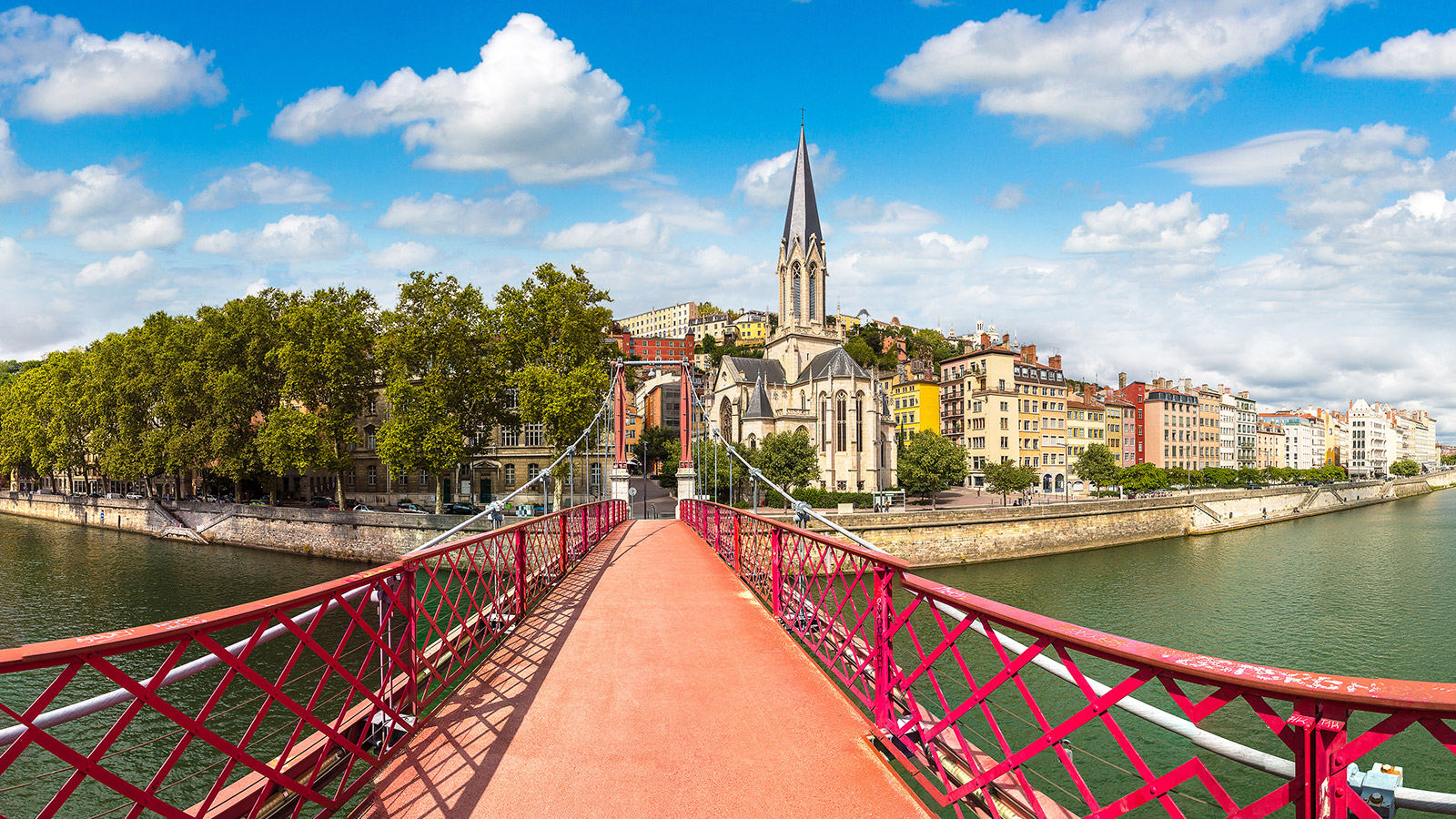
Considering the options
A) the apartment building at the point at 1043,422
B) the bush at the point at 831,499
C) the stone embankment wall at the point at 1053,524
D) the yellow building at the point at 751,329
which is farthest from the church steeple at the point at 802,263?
the yellow building at the point at 751,329

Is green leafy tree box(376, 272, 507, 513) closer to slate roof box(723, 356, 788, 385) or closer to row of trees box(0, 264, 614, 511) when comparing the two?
row of trees box(0, 264, 614, 511)

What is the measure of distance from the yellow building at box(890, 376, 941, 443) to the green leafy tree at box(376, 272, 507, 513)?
40.8 m

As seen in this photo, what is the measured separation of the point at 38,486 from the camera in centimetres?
5709

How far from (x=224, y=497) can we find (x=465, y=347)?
78.7ft

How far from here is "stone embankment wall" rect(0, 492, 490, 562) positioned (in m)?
28.5

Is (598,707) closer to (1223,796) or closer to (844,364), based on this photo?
(1223,796)

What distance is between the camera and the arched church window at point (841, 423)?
47531 millimetres

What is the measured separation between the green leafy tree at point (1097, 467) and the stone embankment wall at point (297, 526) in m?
40.9

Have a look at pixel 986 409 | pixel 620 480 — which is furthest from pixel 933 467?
pixel 620 480

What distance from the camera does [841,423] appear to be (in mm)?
47719

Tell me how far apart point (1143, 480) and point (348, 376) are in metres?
47.6

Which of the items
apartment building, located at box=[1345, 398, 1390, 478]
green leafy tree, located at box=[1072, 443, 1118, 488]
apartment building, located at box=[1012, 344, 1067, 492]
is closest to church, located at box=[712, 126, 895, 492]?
apartment building, located at box=[1012, 344, 1067, 492]

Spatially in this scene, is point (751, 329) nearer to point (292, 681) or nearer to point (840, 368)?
point (840, 368)

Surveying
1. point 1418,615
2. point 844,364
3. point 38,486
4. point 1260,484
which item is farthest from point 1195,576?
point 38,486
